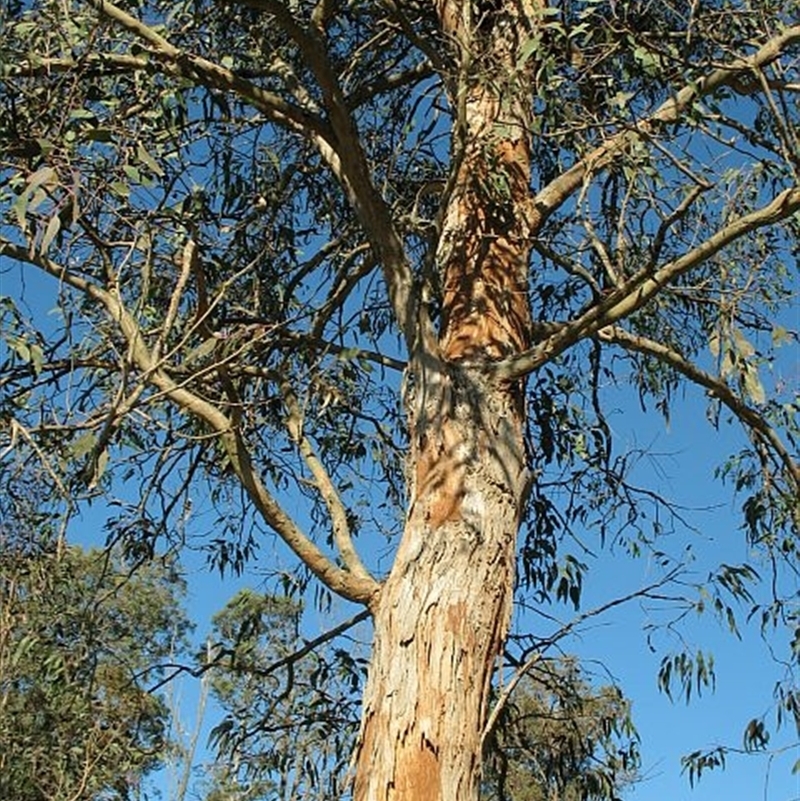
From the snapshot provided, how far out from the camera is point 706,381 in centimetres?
407

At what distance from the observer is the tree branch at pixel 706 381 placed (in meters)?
4.05

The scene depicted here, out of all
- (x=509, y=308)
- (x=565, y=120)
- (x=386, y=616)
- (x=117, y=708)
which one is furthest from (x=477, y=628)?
(x=117, y=708)

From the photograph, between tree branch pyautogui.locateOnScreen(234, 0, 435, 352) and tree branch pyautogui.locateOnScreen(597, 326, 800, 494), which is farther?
tree branch pyautogui.locateOnScreen(597, 326, 800, 494)

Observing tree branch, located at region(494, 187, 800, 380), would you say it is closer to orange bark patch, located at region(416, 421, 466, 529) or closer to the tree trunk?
the tree trunk

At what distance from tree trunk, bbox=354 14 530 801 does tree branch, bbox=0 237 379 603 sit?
0.16 metres

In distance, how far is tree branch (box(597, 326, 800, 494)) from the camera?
405 cm

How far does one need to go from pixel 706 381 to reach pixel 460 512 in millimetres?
1261

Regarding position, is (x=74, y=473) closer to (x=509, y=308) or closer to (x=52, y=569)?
(x=52, y=569)

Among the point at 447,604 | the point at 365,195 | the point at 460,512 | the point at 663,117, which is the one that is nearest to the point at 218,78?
the point at 365,195

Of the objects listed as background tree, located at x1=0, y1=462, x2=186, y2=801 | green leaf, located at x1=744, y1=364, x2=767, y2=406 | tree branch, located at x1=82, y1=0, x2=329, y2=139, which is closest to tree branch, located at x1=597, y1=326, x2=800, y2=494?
green leaf, located at x1=744, y1=364, x2=767, y2=406

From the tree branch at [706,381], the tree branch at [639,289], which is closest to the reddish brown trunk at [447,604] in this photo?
the tree branch at [639,289]

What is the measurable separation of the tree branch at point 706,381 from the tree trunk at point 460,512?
1.47ft

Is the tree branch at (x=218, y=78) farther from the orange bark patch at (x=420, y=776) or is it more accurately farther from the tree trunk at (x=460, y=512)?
the orange bark patch at (x=420, y=776)

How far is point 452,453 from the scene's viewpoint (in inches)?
130
